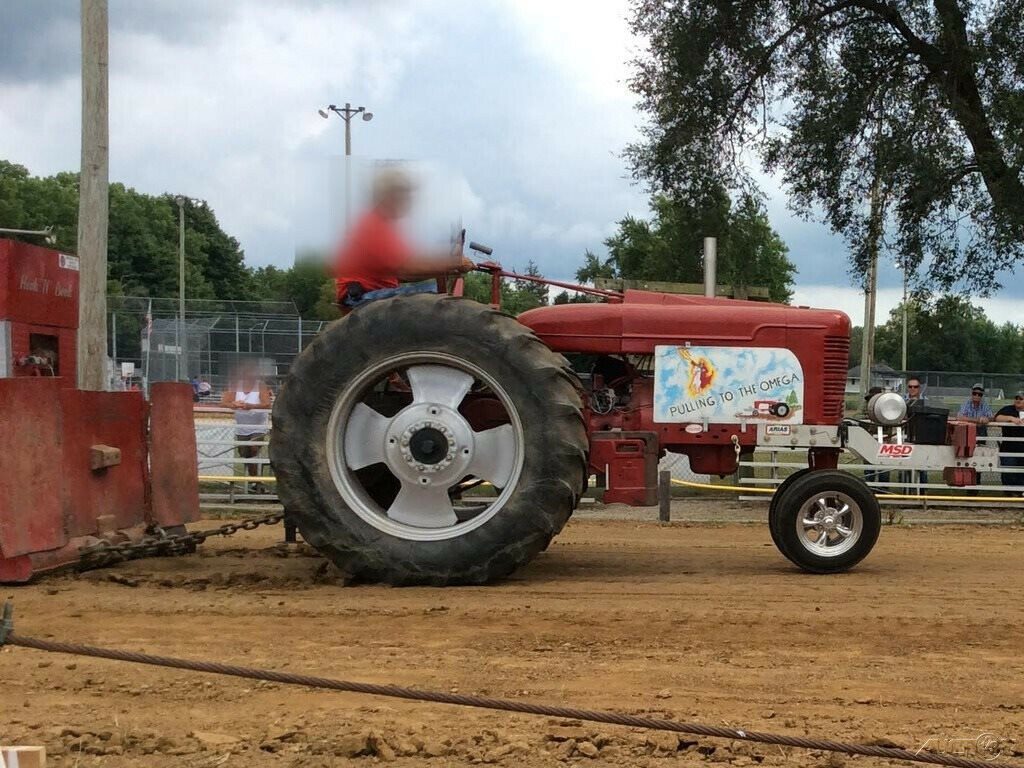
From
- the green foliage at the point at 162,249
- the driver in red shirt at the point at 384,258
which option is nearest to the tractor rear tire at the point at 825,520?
the driver in red shirt at the point at 384,258

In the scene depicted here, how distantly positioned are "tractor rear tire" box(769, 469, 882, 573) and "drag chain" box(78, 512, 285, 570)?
10.1ft

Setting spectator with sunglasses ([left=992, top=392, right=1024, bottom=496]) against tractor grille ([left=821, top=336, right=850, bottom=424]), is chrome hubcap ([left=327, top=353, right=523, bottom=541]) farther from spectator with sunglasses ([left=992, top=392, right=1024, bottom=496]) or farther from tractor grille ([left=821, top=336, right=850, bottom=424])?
spectator with sunglasses ([left=992, top=392, right=1024, bottom=496])

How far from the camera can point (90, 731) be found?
407 centimetres

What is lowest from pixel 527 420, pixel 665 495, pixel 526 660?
pixel 526 660

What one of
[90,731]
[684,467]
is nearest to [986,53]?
[684,467]

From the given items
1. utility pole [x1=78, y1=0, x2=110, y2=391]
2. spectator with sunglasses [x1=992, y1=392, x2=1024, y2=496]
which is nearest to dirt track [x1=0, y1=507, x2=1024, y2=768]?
utility pole [x1=78, y1=0, x2=110, y2=391]

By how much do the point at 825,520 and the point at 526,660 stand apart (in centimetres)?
290

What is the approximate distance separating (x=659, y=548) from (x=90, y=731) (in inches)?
214

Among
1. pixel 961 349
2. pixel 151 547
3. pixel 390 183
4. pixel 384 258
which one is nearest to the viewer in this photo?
pixel 390 183

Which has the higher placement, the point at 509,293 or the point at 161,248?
the point at 161,248

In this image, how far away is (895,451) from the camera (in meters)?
7.47

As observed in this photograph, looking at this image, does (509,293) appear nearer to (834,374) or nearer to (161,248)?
(834,374)

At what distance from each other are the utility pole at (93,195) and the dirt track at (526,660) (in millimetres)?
4038

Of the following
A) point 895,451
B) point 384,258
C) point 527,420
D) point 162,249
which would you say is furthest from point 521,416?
point 162,249
